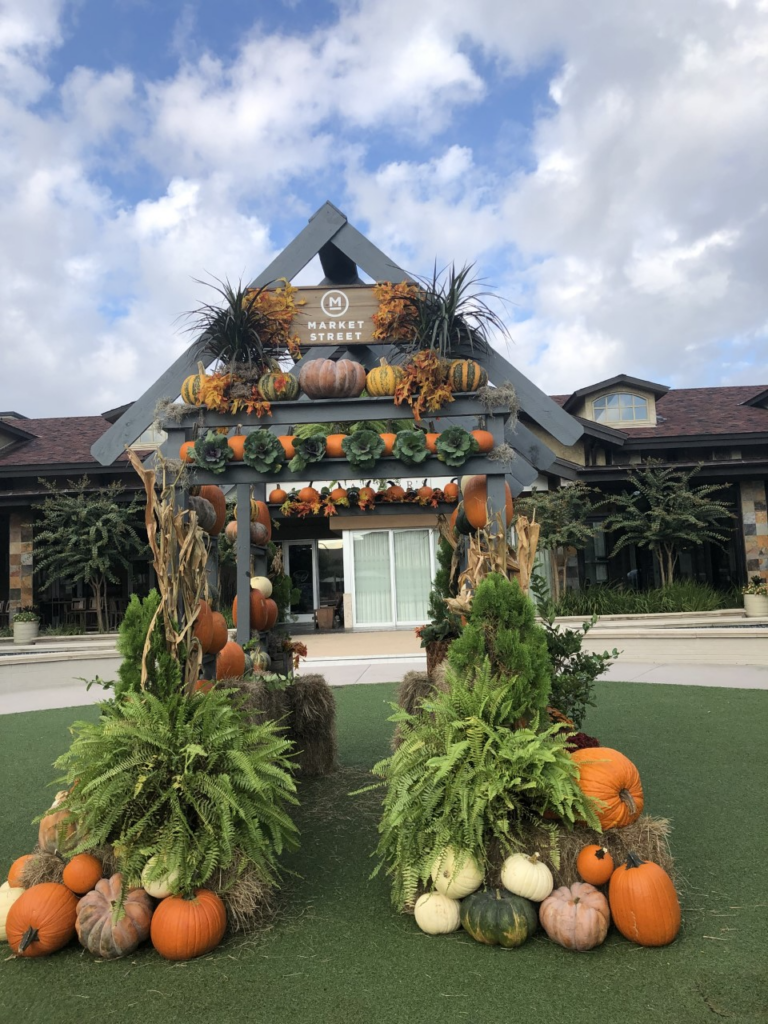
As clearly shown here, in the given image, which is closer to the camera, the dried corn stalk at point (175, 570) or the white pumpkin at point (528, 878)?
the white pumpkin at point (528, 878)

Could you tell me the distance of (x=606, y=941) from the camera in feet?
9.31

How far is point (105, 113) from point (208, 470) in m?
7.02

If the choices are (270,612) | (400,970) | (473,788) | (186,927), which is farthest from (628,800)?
(270,612)

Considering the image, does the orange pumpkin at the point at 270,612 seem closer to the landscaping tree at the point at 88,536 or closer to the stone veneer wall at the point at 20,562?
the landscaping tree at the point at 88,536

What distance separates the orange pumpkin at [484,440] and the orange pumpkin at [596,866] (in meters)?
2.40

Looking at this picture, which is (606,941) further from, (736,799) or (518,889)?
(736,799)

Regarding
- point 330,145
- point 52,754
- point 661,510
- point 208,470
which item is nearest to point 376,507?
point 208,470

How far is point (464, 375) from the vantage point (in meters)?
4.50

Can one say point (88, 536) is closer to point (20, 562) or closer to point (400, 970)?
point (20, 562)

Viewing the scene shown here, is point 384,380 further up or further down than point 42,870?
further up

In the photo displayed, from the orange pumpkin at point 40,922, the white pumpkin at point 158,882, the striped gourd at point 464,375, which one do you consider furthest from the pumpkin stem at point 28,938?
the striped gourd at point 464,375

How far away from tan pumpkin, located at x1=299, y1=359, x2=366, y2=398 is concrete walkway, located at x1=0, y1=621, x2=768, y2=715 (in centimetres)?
607

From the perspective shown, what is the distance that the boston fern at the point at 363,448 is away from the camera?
466 cm

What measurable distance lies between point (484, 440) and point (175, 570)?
2026mm
